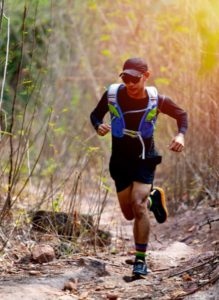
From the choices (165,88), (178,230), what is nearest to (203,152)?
(178,230)

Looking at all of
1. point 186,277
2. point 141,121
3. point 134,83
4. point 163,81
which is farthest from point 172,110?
point 163,81

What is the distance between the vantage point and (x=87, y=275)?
577 centimetres

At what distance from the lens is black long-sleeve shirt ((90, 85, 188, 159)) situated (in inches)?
229

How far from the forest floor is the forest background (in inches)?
22.3

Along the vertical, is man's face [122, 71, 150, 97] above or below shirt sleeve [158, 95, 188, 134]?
above

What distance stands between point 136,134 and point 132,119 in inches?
5.0

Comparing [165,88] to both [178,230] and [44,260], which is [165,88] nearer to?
[178,230]

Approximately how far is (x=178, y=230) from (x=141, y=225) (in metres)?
2.96

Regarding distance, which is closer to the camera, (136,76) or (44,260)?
(136,76)

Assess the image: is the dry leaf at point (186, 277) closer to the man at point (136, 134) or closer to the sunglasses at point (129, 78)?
the man at point (136, 134)

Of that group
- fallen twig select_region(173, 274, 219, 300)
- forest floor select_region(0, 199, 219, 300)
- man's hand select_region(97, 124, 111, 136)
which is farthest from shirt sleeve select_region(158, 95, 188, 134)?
fallen twig select_region(173, 274, 219, 300)

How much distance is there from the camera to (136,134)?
19.1ft

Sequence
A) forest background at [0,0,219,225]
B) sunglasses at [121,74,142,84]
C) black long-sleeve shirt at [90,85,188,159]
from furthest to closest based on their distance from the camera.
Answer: forest background at [0,0,219,225] < black long-sleeve shirt at [90,85,188,159] < sunglasses at [121,74,142,84]

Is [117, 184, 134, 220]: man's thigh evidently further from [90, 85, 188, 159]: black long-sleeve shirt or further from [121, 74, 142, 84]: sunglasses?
[121, 74, 142, 84]: sunglasses
